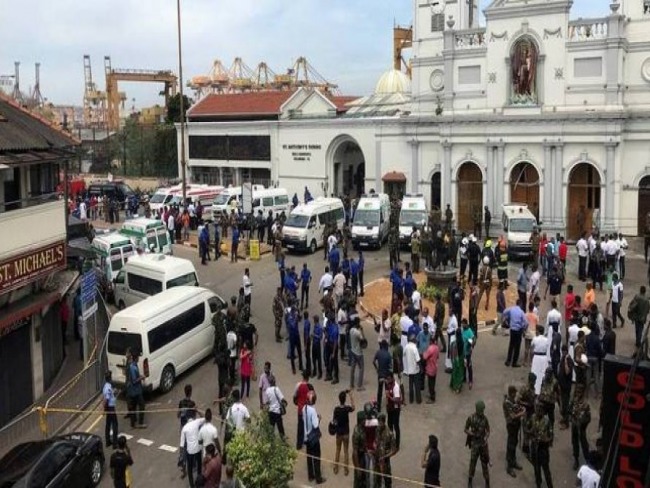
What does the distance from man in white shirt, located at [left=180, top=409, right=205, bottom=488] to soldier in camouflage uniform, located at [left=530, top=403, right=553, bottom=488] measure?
5.63m

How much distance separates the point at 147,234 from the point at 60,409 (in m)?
13.6

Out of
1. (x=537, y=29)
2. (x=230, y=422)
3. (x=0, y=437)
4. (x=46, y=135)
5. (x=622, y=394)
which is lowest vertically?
(x=0, y=437)

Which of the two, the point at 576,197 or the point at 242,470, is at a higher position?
the point at 576,197

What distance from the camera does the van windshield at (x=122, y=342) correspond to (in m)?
16.9

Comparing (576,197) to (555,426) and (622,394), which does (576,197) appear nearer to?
(555,426)

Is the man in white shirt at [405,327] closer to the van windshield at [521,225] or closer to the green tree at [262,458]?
the green tree at [262,458]

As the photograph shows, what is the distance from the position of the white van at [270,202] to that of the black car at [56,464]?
25949 millimetres

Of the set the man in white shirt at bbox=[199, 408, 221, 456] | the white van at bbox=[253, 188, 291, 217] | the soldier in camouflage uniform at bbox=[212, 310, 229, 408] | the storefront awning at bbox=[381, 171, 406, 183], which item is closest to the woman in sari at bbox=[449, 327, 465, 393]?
the soldier in camouflage uniform at bbox=[212, 310, 229, 408]

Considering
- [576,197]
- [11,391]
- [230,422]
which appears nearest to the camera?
[230,422]

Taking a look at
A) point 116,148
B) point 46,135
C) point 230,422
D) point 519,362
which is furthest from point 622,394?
point 116,148

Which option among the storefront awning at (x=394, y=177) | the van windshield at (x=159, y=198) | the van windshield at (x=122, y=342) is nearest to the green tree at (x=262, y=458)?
the van windshield at (x=122, y=342)

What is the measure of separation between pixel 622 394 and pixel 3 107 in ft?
57.3

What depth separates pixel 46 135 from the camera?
19.0 metres

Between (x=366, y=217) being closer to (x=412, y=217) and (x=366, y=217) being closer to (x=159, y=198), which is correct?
(x=412, y=217)
